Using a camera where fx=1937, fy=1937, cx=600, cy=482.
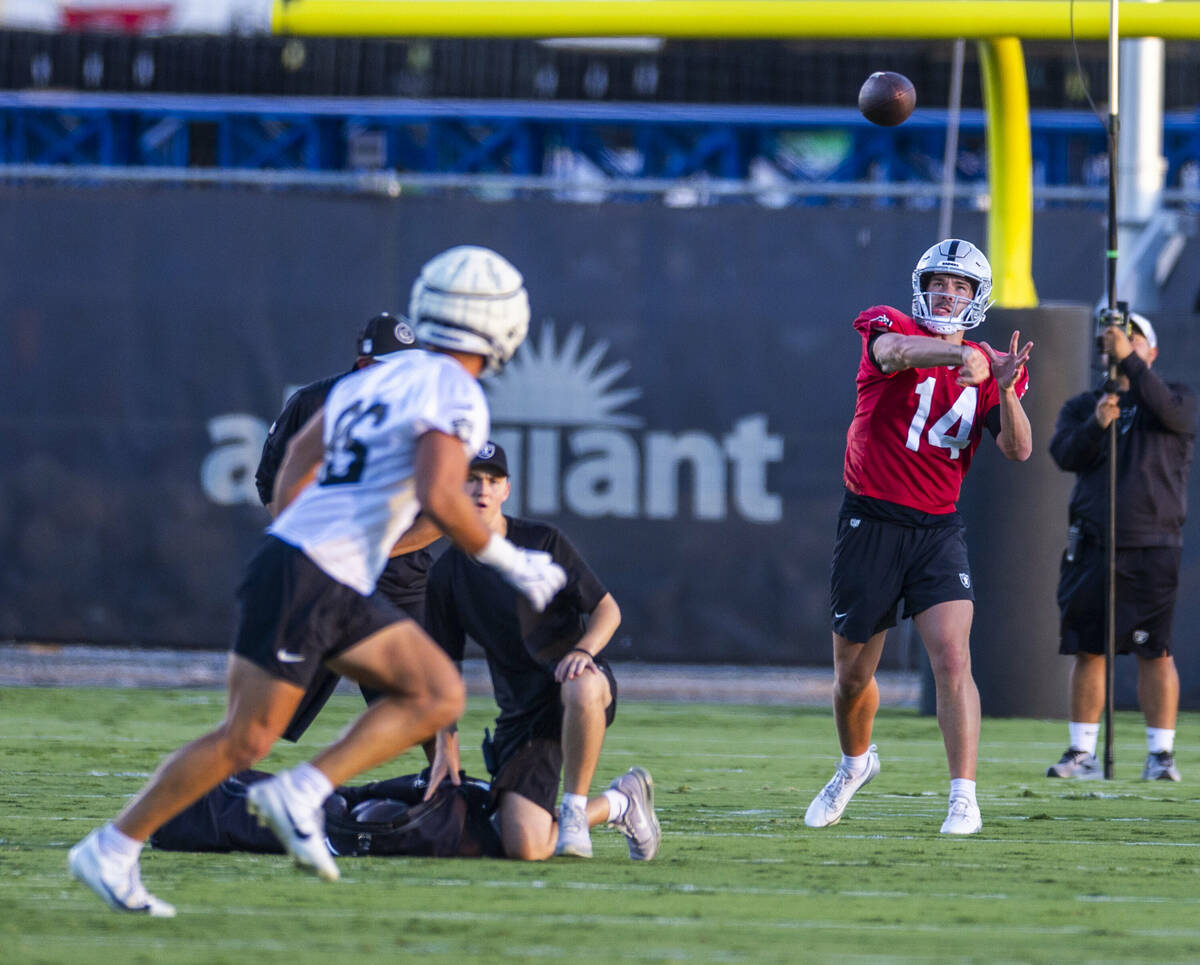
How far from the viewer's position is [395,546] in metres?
6.68

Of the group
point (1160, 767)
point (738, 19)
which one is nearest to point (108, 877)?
point (1160, 767)

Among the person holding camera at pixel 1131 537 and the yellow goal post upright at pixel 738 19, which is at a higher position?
the yellow goal post upright at pixel 738 19

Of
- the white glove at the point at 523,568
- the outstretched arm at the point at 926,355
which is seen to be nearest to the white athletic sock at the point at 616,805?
the white glove at the point at 523,568

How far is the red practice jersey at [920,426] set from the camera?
267 inches

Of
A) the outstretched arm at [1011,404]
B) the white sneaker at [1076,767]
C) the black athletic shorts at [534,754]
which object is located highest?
the outstretched arm at [1011,404]

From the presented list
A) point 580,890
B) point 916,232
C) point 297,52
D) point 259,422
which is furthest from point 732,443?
point 297,52

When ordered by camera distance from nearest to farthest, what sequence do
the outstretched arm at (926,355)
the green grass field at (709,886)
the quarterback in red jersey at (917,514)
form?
the green grass field at (709,886), the outstretched arm at (926,355), the quarterback in red jersey at (917,514)

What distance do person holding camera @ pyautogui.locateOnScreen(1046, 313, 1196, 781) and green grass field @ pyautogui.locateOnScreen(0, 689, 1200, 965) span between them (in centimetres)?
39

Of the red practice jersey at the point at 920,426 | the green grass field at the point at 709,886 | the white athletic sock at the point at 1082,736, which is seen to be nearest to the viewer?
the green grass field at the point at 709,886

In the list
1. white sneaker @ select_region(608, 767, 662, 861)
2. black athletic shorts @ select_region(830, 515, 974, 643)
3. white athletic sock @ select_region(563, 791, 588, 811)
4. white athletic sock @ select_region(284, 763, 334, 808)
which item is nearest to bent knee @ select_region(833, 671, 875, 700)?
black athletic shorts @ select_region(830, 515, 974, 643)

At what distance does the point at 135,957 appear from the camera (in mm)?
4219

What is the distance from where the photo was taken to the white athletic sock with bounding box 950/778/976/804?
6.55 m

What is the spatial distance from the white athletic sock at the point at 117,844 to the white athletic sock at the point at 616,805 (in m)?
1.64

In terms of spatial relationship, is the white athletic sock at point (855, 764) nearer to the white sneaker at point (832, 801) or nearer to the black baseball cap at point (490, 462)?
the white sneaker at point (832, 801)
